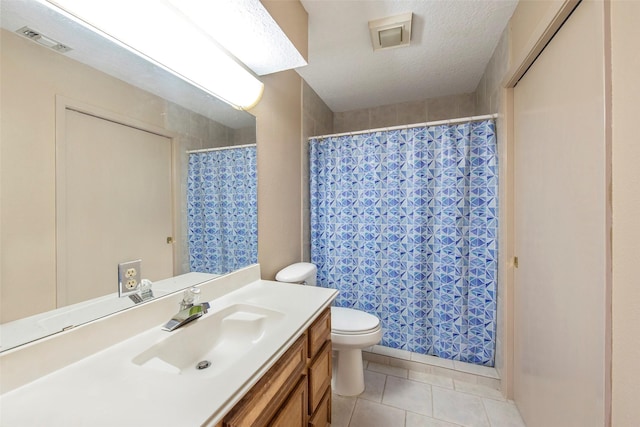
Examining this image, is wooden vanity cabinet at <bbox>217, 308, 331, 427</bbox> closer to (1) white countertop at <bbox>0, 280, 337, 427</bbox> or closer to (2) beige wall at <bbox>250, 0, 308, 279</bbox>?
(1) white countertop at <bbox>0, 280, 337, 427</bbox>

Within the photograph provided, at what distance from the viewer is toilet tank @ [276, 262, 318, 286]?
163 centimetres

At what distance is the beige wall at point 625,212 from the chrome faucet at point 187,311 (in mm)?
1305

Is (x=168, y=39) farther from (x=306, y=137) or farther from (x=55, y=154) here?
(x=306, y=137)

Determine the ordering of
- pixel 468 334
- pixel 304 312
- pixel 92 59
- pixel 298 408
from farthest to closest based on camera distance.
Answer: pixel 468 334 < pixel 304 312 < pixel 298 408 < pixel 92 59

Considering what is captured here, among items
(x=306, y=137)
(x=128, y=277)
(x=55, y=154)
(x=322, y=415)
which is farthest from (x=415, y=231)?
(x=55, y=154)

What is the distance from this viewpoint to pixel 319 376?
1.15 metres

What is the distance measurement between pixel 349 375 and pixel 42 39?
6.78 ft

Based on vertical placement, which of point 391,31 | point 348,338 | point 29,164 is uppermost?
point 391,31

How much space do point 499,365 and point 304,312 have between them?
5.12ft

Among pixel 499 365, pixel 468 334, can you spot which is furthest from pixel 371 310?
pixel 499 365

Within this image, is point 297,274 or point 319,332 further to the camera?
point 297,274

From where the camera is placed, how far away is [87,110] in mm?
797

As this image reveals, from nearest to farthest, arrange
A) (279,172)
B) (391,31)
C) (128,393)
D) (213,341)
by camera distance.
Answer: (128,393) → (213,341) → (391,31) → (279,172)

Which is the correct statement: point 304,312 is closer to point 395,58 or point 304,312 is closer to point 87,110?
point 87,110
